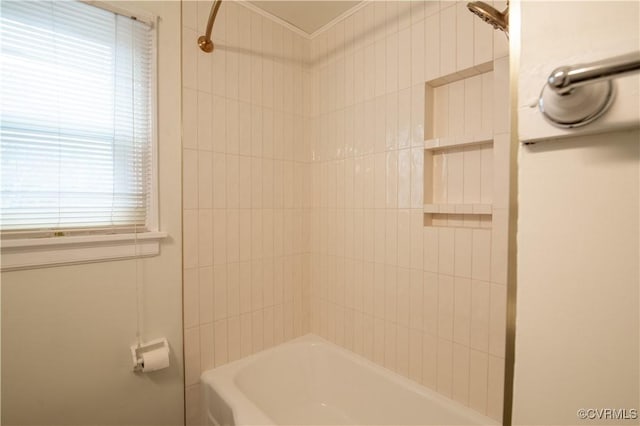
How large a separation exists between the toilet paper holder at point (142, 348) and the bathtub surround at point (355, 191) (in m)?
0.12

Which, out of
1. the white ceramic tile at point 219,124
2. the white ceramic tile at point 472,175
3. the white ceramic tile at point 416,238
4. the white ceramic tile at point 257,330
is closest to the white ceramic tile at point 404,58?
the white ceramic tile at point 472,175

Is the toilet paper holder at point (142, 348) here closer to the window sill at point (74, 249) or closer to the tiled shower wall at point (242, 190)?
the tiled shower wall at point (242, 190)

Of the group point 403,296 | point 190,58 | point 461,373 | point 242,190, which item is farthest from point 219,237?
point 461,373

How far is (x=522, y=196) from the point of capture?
1.41 feet

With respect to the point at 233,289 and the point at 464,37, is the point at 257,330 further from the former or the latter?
the point at 464,37

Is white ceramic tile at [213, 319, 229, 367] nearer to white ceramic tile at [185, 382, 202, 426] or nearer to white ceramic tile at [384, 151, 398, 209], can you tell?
white ceramic tile at [185, 382, 202, 426]

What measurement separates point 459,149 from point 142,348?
67.0 inches

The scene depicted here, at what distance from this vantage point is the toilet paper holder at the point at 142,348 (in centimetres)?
124

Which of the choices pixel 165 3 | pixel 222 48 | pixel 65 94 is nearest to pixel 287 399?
pixel 65 94

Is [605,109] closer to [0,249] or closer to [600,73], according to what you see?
[600,73]

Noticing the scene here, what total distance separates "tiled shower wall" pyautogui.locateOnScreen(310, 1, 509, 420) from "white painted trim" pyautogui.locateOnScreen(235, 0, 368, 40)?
4cm

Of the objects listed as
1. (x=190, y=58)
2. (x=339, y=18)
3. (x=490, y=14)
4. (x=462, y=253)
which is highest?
(x=339, y=18)

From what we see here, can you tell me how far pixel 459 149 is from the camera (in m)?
1.34

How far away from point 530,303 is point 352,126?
141cm
